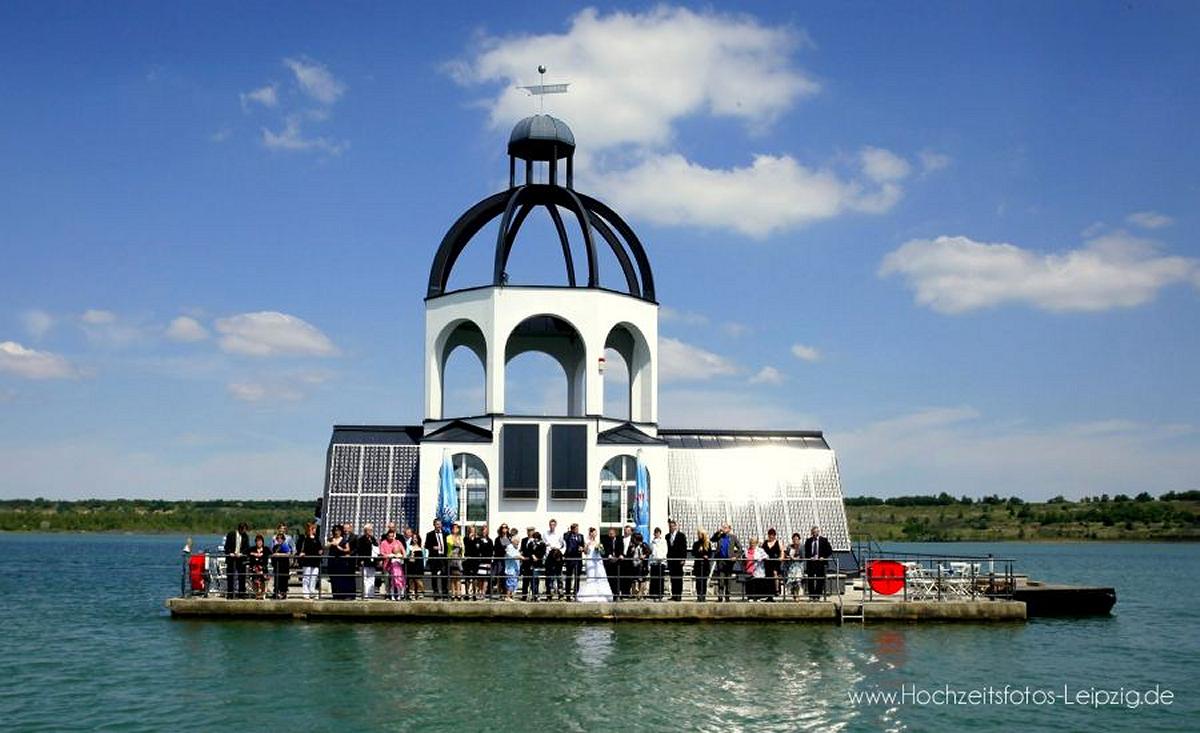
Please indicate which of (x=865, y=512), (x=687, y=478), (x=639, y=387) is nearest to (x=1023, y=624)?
(x=687, y=478)

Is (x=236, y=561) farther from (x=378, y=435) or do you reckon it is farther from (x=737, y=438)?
(x=737, y=438)

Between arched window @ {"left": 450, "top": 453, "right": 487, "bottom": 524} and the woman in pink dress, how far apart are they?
600 centimetres

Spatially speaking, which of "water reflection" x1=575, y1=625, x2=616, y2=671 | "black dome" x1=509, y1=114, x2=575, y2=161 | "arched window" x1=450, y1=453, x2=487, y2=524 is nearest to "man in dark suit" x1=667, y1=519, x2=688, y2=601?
"water reflection" x1=575, y1=625, x2=616, y2=671

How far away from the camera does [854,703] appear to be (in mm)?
19859

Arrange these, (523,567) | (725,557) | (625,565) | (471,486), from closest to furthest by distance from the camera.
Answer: (725,557) < (523,567) < (625,565) < (471,486)

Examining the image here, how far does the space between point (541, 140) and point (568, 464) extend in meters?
9.55

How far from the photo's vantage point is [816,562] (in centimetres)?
2898

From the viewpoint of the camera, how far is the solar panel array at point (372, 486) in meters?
34.2

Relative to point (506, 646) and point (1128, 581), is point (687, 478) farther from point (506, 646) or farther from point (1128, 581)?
point (1128, 581)

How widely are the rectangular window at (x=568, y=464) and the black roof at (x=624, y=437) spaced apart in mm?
668

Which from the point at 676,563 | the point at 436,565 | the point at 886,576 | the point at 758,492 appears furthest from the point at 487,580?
the point at 758,492

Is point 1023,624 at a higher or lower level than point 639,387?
lower

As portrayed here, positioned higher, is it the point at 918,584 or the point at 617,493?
the point at 617,493

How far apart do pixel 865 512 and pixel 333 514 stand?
444ft
